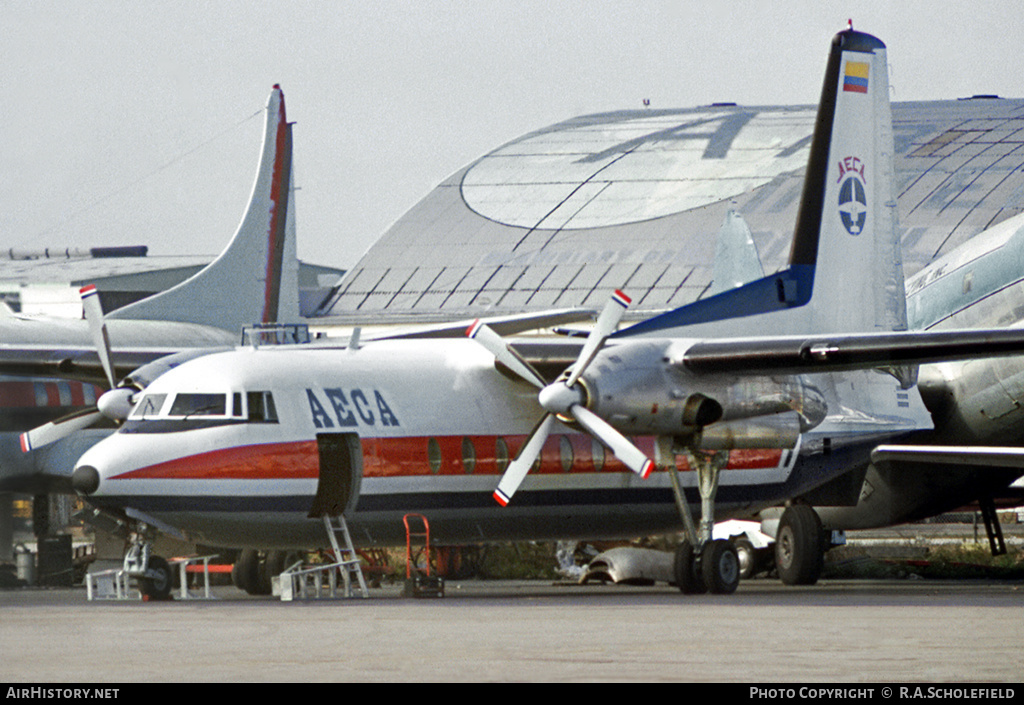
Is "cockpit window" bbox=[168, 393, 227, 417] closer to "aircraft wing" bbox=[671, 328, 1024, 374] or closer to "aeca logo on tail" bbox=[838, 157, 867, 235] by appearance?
"aircraft wing" bbox=[671, 328, 1024, 374]

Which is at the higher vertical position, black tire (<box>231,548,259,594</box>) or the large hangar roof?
the large hangar roof

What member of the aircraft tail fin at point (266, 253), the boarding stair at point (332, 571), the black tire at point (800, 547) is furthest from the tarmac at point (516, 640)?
the aircraft tail fin at point (266, 253)

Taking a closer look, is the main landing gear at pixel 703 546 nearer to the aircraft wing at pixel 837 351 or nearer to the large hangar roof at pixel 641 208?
the aircraft wing at pixel 837 351

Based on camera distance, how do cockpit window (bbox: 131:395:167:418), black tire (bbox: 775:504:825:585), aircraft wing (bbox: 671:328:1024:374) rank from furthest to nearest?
black tire (bbox: 775:504:825:585) → aircraft wing (bbox: 671:328:1024:374) → cockpit window (bbox: 131:395:167:418)

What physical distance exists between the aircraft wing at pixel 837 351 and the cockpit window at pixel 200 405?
6125mm

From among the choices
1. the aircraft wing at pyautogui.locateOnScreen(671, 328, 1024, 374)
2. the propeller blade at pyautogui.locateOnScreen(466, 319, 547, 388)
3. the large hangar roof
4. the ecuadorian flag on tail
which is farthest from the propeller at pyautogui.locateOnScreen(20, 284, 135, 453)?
the large hangar roof

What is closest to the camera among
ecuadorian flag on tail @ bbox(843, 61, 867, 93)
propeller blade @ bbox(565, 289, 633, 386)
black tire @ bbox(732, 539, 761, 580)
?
propeller blade @ bbox(565, 289, 633, 386)

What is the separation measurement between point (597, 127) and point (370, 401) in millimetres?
45413

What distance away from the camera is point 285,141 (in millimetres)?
32969

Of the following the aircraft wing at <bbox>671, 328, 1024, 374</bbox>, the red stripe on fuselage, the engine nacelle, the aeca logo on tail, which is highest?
the aeca logo on tail

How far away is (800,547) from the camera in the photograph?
25.2m

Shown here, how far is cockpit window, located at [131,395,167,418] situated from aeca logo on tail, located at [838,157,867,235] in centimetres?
1132

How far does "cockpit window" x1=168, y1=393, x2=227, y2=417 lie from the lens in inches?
765

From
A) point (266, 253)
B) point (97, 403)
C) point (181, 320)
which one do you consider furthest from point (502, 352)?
point (181, 320)
